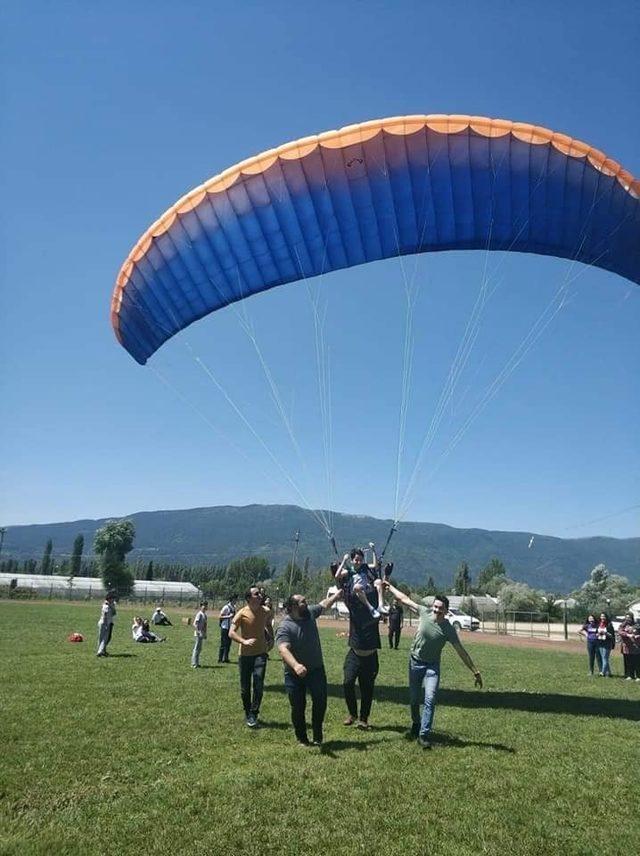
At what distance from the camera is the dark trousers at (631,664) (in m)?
14.2

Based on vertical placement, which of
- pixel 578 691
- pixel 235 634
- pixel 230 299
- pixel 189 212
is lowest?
pixel 578 691

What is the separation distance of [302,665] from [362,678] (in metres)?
1.35

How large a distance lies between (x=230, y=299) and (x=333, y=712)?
7460mm

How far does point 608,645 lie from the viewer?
14664 mm

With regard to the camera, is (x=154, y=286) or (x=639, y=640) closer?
(x=154, y=286)

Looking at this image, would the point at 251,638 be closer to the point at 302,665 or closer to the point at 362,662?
the point at 362,662

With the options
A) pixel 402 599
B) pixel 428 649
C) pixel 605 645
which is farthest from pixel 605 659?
pixel 428 649

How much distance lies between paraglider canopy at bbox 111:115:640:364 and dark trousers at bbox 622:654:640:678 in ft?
28.1

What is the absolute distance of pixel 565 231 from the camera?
1052 centimetres

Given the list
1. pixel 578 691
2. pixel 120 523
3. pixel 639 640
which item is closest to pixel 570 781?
pixel 578 691

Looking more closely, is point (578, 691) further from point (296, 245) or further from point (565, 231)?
point (296, 245)

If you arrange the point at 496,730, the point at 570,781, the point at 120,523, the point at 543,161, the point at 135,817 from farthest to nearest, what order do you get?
the point at 120,523
the point at 543,161
the point at 496,730
the point at 570,781
the point at 135,817

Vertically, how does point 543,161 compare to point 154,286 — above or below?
above

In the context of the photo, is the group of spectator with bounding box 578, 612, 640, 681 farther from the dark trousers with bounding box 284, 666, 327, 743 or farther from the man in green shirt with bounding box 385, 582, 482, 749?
the dark trousers with bounding box 284, 666, 327, 743
